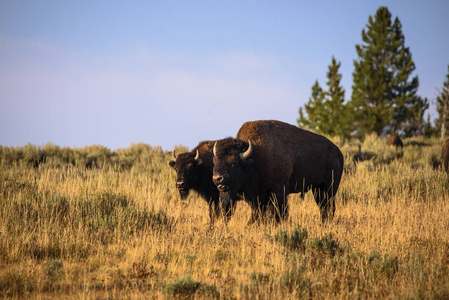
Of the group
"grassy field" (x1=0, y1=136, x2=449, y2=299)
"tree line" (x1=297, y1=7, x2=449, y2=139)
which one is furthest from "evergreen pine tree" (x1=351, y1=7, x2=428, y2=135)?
"grassy field" (x1=0, y1=136, x2=449, y2=299)

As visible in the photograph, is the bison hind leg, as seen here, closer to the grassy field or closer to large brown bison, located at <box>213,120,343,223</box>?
large brown bison, located at <box>213,120,343,223</box>

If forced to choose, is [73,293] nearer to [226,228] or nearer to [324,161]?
[226,228]

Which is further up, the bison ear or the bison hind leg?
the bison ear

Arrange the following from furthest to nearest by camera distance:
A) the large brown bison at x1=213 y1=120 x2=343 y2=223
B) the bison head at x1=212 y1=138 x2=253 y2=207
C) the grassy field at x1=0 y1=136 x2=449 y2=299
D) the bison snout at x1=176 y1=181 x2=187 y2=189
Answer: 1. the bison snout at x1=176 y1=181 x2=187 y2=189
2. the large brown bison at x1=213 y1=120 x2=343 y2=223
3. the bison head at x1=212 y1=138 x2=253 y2=207
4. the grassy field at x1=0 y1=136 x2=449 y2=299

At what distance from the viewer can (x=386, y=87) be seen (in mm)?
35875

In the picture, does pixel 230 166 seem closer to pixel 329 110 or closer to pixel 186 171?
pixel 186 171

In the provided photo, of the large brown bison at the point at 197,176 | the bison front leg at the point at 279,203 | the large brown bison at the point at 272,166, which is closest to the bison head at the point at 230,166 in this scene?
the large brown bison at the point at 272,166

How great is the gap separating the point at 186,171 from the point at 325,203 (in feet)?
10.5

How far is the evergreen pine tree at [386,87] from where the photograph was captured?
1430 inches

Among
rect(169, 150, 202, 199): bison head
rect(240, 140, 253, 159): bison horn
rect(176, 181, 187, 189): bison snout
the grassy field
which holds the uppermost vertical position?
rect(240, 140, 253, 159): bison horn

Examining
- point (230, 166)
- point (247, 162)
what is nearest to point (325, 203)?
point (247, 162)

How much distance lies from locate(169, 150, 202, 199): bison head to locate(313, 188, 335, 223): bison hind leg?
2721 mm

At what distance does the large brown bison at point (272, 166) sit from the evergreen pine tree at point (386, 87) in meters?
30.3

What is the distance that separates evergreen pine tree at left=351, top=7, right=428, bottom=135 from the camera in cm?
3631
